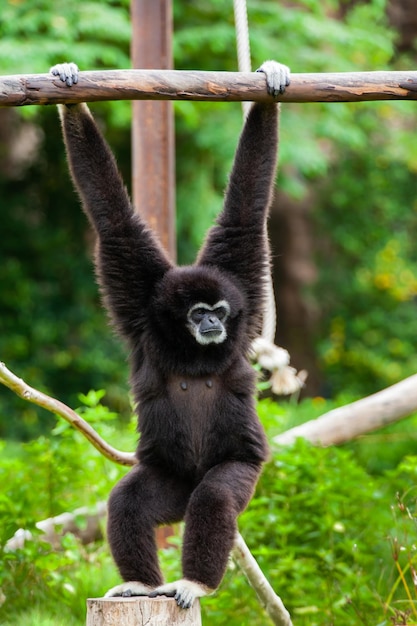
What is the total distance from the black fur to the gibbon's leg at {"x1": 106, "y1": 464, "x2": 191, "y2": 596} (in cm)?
1

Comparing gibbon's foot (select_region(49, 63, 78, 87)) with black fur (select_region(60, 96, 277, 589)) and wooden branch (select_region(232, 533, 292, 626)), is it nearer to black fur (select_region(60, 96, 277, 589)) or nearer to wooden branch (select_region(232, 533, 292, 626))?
black fur (select_region(60, 96, 277, 589))

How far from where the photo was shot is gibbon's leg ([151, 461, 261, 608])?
4.38 meters

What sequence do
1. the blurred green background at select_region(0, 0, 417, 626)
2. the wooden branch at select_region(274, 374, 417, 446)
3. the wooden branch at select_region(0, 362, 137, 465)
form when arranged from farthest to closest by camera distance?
1. the wooden branch at select_region(274, 374, 417, 446)
2. the blurred green background at select_region(0, 0, 417, 626)
3. the wooden branch at select_region(0, 362, 137, 465)

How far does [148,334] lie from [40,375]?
346 inches

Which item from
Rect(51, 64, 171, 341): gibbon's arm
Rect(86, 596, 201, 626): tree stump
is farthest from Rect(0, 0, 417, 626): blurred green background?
Rect(51, 64, 171, 341): gibbon's arm

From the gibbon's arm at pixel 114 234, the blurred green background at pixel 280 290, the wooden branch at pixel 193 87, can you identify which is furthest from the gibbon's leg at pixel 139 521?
the wooden branch at pixel 193 87

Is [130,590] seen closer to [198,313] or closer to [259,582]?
[259,582]

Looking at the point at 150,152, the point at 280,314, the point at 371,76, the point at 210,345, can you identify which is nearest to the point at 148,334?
the point at 210,345

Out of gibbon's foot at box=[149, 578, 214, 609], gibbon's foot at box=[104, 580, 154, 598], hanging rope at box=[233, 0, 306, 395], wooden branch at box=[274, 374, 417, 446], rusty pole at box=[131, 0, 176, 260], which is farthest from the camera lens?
wooden branch at box=[274, 374, 417, 446]

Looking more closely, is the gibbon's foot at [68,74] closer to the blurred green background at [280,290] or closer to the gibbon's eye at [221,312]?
the gibbon's eye at [221,312]

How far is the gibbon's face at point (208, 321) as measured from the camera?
4.95 m

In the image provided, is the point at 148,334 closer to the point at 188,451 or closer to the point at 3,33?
the point at 188,451

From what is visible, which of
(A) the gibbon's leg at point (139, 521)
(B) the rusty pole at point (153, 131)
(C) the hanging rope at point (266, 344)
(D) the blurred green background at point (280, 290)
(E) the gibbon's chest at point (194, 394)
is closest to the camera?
(A) the gibbon's leg at point (139, 521)

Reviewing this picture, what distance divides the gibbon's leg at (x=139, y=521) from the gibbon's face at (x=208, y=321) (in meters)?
0.80
